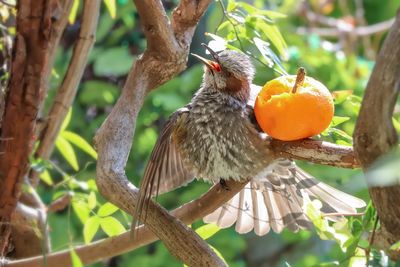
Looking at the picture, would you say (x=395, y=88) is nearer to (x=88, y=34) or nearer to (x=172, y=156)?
(x=172, y=156)

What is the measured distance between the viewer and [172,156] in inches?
84.5

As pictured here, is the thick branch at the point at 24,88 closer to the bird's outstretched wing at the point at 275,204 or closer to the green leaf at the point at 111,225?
the green leaf at the point at 111,225

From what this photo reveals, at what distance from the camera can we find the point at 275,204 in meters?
2.17

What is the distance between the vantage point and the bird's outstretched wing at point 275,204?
213cm

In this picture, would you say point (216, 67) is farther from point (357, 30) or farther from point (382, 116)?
point (357, 30)

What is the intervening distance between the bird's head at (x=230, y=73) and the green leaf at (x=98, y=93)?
1.76 metres

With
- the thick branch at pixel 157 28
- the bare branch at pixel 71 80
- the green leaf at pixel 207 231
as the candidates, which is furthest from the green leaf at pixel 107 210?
the bare branch at pixel 71 80

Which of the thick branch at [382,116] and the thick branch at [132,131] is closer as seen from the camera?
the thick branch at [382,116]

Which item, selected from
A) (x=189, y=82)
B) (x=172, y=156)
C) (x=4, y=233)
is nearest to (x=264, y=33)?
(x=172, y=156)

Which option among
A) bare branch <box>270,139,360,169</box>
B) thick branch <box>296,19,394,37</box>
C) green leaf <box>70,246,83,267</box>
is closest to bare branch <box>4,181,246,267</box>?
bare branch <box>270,139,360,169</box>

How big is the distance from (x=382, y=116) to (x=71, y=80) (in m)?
1.41

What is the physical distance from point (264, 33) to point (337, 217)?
47 cm

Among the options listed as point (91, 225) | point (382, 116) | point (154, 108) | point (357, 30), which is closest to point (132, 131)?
point (91, 225)

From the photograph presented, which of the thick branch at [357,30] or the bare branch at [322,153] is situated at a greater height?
the bare branch at [322,153]
